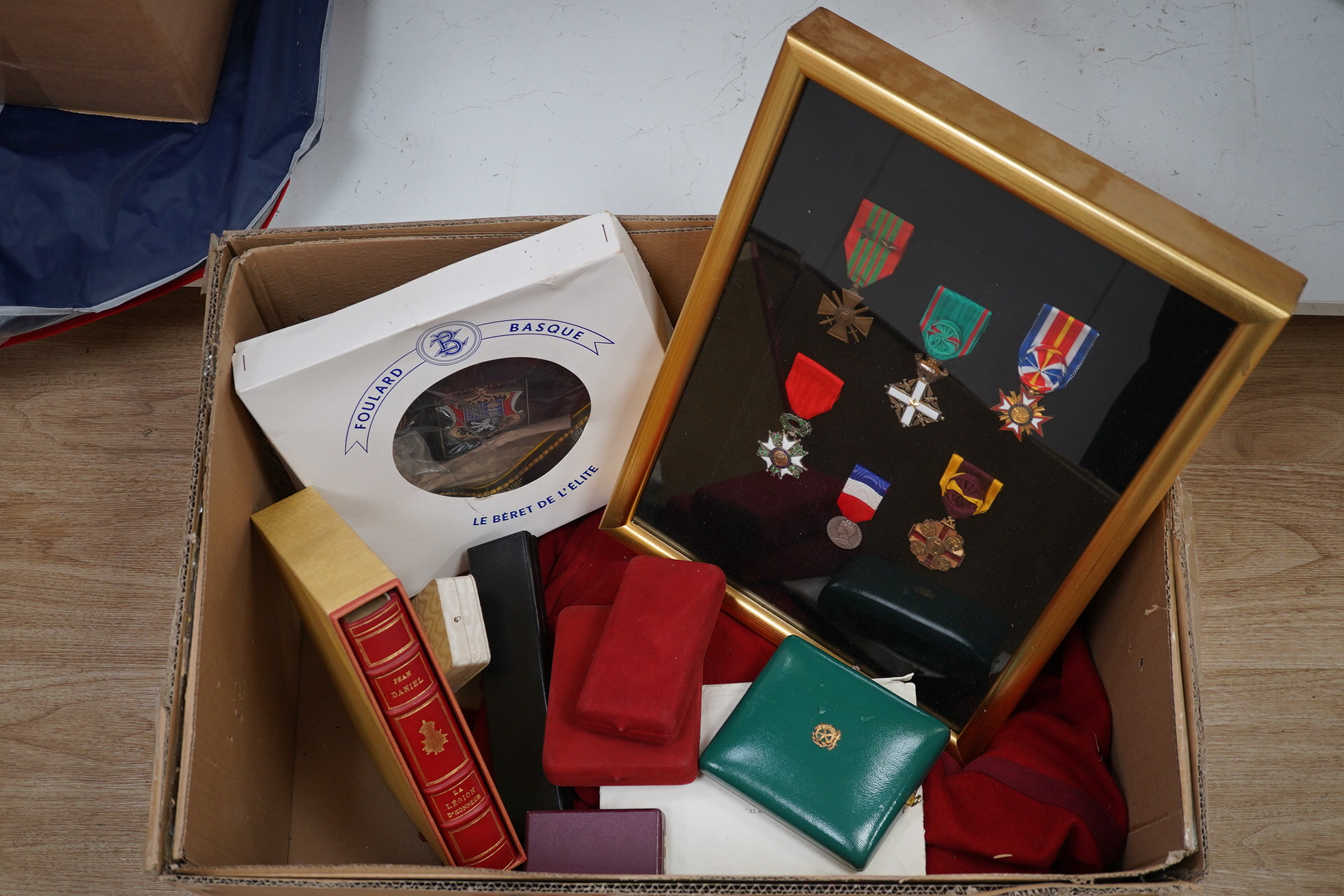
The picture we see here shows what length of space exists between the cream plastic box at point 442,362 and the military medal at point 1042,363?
0.97ft

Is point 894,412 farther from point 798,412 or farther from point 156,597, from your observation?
point 156,597

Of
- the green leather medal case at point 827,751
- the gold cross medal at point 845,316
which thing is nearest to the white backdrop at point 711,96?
the gold cross medal at point 845,316

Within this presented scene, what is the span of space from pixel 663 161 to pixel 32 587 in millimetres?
747

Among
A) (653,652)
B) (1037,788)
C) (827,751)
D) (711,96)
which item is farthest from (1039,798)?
(711,96)

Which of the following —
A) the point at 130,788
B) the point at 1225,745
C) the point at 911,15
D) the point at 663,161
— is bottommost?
the point at 130,788

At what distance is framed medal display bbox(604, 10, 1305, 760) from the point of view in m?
0.51

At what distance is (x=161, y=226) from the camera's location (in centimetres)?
96

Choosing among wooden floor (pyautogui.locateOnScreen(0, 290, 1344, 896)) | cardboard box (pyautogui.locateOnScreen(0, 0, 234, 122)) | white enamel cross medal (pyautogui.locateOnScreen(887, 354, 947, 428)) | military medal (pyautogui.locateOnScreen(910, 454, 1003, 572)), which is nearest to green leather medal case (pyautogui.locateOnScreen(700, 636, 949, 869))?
military medal (pyautogui.locateOnScreen(910, 454, 1003, 572))

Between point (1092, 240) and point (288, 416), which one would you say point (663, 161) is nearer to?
point (288, 416)

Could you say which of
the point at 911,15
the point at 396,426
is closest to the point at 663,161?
the point at 911,15

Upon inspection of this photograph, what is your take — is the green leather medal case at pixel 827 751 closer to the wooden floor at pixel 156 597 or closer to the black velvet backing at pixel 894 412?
the black velvet backing at pixel 894 412

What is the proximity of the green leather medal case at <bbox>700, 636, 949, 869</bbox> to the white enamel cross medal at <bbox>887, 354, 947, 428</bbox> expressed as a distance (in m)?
0.21

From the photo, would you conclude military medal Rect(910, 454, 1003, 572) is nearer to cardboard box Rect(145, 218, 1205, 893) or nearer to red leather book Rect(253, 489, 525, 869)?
cardboard box Rect(145, 218, 1205, 893)

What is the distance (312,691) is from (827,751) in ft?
1.52
